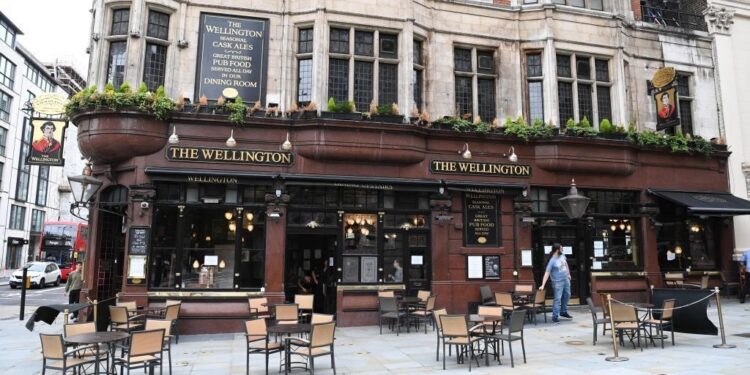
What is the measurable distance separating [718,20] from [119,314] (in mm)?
23630

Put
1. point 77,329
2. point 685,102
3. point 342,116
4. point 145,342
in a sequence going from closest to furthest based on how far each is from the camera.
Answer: point 145,342 → point 77,329 → point 342,116 → point 685,102

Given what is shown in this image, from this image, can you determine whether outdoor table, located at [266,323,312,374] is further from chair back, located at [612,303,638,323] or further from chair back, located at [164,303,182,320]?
chair back, located at [612,303,638,323]

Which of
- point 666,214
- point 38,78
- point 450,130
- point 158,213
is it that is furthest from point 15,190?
point 666,214

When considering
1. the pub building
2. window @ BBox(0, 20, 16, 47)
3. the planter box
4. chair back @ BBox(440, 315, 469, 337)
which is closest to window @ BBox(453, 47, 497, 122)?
the pub building

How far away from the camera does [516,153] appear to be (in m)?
17.1

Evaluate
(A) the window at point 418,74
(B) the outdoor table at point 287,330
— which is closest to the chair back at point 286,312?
(B) the outdoor table at point 287,330

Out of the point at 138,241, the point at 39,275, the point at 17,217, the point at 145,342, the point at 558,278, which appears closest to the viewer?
the point at 145,342

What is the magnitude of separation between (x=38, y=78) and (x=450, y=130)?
5823 centimetres

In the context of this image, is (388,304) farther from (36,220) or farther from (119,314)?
(36,220)

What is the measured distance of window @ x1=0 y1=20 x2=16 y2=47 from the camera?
50.1 m

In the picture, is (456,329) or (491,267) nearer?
(456,329)

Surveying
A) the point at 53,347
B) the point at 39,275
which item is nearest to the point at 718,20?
the point at 53,347

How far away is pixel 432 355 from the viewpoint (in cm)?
1075

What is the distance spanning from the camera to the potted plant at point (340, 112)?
49.3 ft
